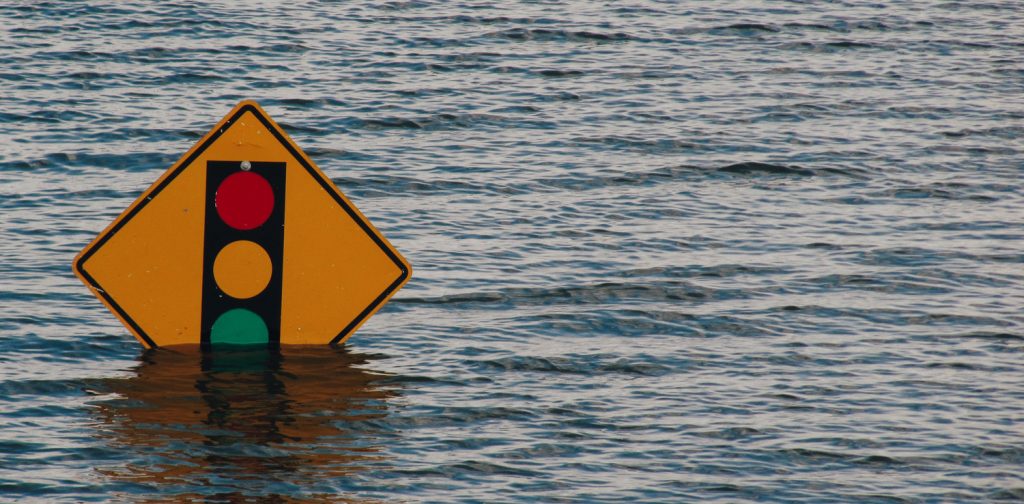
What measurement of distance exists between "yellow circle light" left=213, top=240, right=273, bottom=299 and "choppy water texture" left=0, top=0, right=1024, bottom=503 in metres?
0.51

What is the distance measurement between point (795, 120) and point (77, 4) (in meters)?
12.7

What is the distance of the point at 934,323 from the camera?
10773 millimetres

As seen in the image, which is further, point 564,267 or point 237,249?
point 564,267

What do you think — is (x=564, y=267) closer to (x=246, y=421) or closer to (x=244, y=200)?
(x=244, y=200)

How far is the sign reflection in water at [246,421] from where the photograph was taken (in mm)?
7648

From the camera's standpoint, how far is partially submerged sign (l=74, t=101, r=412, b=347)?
8977 mm

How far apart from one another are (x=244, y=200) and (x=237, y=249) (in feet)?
0.96

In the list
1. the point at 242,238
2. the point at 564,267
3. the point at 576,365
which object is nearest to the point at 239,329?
the point at 242,238

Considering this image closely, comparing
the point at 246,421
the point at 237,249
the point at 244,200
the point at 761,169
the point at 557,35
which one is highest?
the point at 244,200

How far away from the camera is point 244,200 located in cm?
902

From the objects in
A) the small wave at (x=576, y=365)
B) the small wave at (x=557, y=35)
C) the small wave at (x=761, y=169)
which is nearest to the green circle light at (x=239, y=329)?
the small wave at (x=576, y=365)

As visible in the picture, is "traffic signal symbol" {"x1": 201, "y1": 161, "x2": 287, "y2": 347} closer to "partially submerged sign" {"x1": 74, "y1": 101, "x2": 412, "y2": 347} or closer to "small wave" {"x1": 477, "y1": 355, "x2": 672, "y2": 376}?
"partially submerged sign" {"x1": 74, "y1": 101, "x2": 412, "y2": 347}

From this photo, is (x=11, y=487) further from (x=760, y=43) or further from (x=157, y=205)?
(x=760, y=43)

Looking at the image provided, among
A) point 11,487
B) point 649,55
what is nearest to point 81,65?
point 649,55
